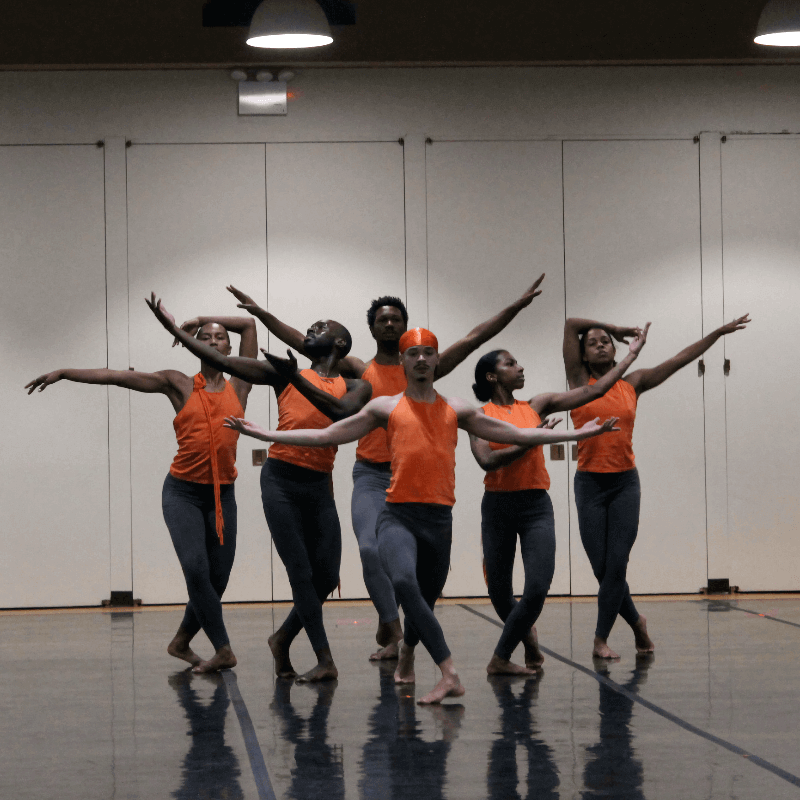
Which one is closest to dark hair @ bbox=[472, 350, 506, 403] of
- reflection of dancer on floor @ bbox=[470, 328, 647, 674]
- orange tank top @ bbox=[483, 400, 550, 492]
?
reflection of dancer on floor @ bbox=[470, 328, 647, 674]

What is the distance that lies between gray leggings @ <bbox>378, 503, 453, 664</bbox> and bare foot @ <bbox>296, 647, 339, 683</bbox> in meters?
0.53

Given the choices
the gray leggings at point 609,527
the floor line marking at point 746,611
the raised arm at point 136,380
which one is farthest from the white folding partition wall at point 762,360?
the raised arm at point 136,380

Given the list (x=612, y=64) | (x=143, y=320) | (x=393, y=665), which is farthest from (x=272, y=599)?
(x=612, y=64)

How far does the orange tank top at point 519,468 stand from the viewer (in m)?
5.35

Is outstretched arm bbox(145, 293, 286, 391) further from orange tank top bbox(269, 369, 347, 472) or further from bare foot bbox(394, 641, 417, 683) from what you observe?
bare foot bbox(394, 641, 417, 683)

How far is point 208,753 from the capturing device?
13.3ft

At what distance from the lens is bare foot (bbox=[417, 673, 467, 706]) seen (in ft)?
15.5

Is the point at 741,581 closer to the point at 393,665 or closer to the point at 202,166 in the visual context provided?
the point at 393,665

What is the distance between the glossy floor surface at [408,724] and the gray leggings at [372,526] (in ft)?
1.08

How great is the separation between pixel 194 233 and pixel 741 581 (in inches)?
182

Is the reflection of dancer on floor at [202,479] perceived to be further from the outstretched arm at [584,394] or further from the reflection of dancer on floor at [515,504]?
the outstretched arm at [584,394]

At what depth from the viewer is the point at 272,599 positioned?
28.3ft

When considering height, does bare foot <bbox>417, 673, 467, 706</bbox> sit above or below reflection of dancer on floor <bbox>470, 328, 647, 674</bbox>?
below

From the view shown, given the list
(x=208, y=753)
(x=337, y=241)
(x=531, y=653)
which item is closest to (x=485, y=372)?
(x=531, y=653)
